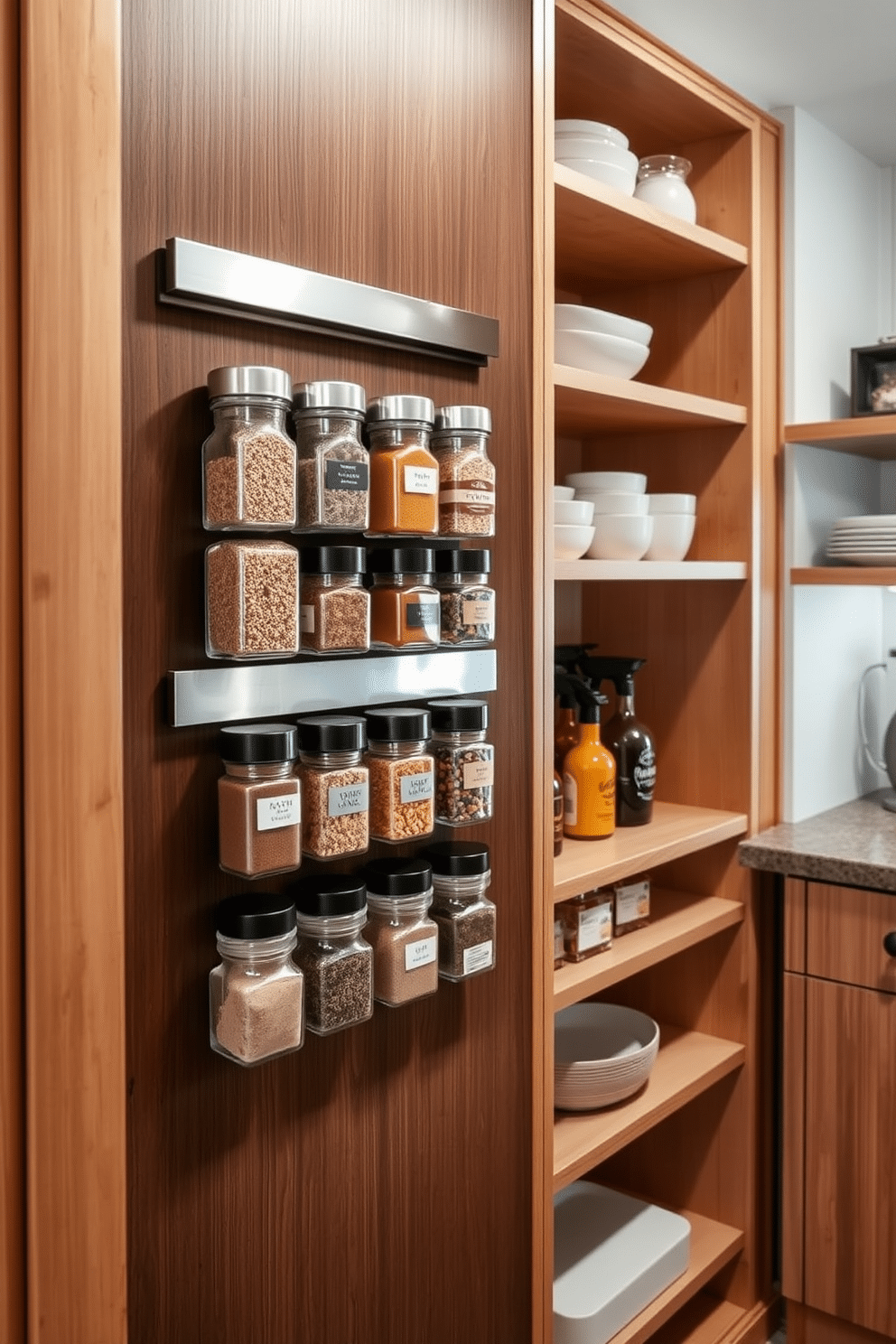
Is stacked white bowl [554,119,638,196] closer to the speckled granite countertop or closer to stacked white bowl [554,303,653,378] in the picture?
stacked white bowl [554,303,653,378]

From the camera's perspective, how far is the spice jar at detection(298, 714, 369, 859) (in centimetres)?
116

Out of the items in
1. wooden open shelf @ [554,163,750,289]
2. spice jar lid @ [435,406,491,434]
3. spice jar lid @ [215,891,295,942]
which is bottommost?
spice jar lid @ [215,891,295,942]

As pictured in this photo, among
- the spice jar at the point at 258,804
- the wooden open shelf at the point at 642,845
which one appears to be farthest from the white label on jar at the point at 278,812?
the wooden open shelf at the point at 642,845

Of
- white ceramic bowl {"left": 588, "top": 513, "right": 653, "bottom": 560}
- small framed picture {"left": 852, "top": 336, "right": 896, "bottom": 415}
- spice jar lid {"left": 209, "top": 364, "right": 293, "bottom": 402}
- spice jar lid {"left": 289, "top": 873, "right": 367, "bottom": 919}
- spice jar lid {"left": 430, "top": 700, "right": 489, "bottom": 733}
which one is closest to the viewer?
spice jar lid {"left": 209, "top": 364, "right": 293, "bottom": 402}

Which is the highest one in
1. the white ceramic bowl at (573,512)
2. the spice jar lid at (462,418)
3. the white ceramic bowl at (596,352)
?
the white ceramic bowl at (596,352)

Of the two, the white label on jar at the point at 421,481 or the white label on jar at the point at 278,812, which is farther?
the white label on jar at the point at 421,481

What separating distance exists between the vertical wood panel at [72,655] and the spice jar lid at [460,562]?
0.42 meters

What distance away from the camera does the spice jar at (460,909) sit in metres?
1.33

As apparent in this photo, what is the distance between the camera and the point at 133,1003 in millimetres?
1077

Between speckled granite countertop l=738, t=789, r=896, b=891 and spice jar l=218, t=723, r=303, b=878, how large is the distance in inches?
47.2

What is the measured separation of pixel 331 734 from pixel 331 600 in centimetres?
14

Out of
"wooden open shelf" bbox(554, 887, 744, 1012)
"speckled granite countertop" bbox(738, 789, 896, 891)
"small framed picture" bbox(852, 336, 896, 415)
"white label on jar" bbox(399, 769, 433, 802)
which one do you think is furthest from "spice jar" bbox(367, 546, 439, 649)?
"small framed picture" bbox(852, 336, 896, 415)

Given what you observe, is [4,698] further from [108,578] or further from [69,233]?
[69,233]

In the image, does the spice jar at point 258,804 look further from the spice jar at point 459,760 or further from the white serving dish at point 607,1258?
the white serving dish at point 607,1258
